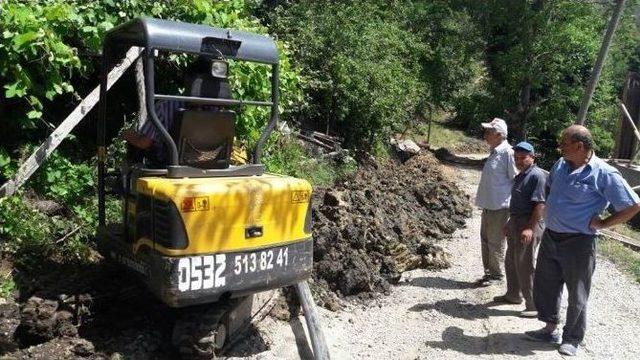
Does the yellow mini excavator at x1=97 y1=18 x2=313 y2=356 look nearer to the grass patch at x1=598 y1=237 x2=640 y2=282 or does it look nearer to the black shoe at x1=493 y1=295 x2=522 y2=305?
the black shoe at x1=493 y1=295 x2=522 y2=305

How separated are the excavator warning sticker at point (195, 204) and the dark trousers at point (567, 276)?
125 inches

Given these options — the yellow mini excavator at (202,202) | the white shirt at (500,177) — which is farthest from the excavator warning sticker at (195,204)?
the white shirt at (500,177)

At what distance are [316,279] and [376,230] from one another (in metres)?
1.65

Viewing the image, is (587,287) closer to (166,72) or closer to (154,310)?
(154,310)

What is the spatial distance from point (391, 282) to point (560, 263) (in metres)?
2.27

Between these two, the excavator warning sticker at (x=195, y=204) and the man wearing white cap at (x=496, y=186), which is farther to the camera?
the man wearing white cap at (x=496, y=186)

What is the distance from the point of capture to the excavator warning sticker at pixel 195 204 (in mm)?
3990

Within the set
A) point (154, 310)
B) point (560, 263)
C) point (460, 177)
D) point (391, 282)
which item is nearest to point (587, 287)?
point (560, 263)

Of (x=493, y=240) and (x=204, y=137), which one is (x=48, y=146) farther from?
(x=493, y=240)

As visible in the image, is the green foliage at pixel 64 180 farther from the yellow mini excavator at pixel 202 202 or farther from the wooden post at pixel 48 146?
the yellow mini excavator at pixel 202 202

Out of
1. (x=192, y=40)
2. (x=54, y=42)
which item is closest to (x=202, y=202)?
(x=192, y=40)

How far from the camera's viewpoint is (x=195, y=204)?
4020mm

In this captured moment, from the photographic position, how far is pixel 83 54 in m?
6.32

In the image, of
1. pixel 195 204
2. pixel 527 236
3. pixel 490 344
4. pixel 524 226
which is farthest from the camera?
pixel 524 226
